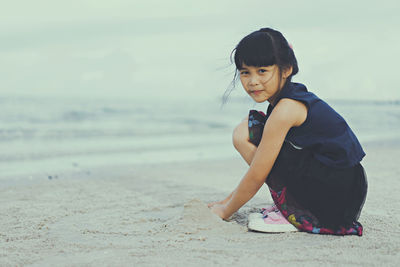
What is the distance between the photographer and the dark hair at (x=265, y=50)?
2.40m

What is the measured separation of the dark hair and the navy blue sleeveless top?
0.59 feet

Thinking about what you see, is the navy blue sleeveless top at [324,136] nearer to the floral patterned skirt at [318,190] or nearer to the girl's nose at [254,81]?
the floral patterned skirt at [318,190]

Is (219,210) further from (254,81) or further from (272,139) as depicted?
(254,81)

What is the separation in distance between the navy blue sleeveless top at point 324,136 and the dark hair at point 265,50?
0.18 metres

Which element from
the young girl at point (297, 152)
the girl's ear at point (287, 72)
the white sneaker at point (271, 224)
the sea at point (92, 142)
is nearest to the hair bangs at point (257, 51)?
the young girl at point (297, 152)

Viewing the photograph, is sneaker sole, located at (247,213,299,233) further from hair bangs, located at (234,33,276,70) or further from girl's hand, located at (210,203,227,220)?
hair bangs, located at (234,33,276,70)

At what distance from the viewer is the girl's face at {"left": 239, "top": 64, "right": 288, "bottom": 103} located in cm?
245

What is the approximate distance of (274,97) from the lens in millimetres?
2555

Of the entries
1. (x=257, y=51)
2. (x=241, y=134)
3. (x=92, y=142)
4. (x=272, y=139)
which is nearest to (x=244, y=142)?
(x=241, y=134)

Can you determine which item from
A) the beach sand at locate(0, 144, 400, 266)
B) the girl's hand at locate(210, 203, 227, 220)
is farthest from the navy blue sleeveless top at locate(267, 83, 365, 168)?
the girl's hand at locate(210, 203, 227, 220)

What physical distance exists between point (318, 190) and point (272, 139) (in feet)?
1.25

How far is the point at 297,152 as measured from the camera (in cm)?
240

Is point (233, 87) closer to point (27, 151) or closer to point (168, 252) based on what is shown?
point (168, 252)

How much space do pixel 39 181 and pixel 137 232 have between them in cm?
247
